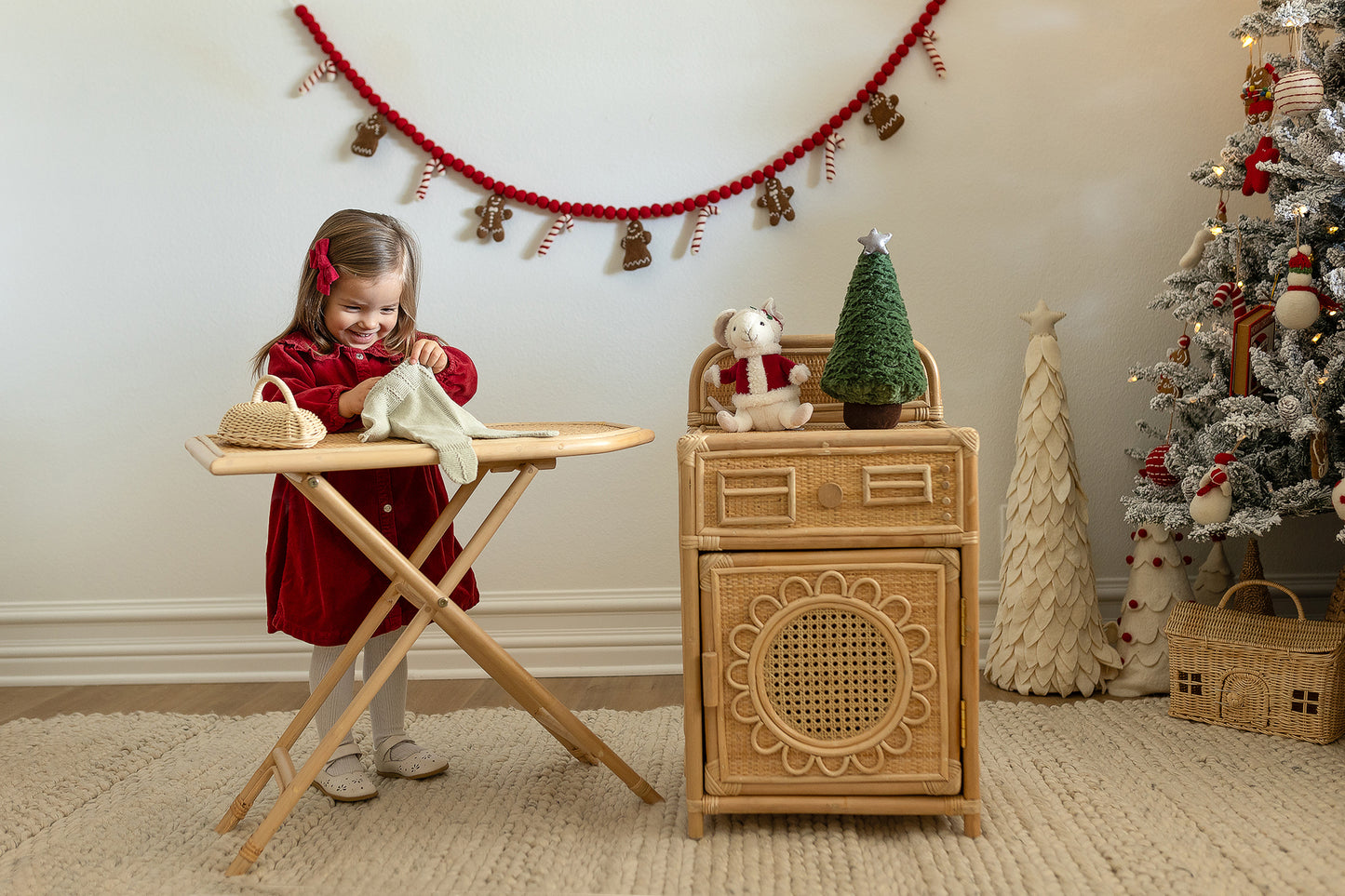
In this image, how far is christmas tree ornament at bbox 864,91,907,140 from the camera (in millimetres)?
2164

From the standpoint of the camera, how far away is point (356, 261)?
4.94ft

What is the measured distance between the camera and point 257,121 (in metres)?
2.24

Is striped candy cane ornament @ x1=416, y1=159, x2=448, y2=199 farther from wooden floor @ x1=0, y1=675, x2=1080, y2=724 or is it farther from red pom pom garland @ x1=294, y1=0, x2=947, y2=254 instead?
wooden floor @ x1=0, y1=675, x2=1080, y2=724

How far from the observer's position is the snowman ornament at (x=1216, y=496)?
5.84 feet

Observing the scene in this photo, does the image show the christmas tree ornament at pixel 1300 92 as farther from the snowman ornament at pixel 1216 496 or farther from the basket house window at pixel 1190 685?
the basket house window at pixel 1190 685

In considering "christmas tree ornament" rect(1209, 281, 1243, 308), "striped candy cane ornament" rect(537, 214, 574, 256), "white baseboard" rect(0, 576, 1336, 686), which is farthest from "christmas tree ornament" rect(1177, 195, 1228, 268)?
"striped candy cane ornament" rect(537, 214, 574, 256)

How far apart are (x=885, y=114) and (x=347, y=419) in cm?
138

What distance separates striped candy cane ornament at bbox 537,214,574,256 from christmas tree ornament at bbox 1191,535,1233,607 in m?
1.59

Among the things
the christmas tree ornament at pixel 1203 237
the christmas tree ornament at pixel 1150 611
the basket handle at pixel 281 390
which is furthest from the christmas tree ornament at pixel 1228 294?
the basket handle at pixel 281 390

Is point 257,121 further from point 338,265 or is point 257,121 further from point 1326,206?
point 1326,206

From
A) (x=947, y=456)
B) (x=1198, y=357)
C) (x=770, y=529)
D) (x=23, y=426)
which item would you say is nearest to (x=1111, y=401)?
(x=1198, y=357)

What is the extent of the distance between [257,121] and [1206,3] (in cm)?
216

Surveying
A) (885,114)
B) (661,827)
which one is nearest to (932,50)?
(885,114)

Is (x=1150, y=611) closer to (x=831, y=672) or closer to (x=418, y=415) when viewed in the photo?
(x=831, y=672)
